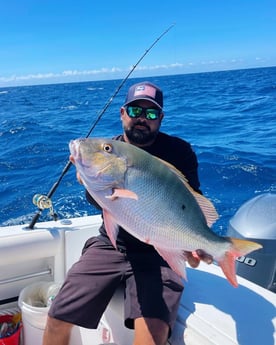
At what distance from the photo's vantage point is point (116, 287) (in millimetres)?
2406

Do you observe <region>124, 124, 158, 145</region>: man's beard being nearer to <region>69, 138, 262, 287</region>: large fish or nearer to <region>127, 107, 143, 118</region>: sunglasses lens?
<region>127, 107, 143, 118</region>: sunglasses lens

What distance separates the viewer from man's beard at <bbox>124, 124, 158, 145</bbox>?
2.53 meters

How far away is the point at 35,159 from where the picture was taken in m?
9.87

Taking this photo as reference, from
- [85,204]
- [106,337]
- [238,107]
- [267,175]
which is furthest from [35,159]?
[238,107]

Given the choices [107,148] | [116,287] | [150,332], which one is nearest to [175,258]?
[150,332]

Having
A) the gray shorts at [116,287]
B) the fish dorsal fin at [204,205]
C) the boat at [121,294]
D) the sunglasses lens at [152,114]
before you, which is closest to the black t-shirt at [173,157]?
the gray shorts at [116,287]

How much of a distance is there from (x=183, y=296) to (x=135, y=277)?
0.34 m

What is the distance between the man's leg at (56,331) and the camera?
2.32 m

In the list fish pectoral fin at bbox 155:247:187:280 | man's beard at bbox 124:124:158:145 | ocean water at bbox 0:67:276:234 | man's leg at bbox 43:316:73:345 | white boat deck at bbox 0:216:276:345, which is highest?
man's beard at bbox 124:124:158:145

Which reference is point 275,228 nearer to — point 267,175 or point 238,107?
point 267,175

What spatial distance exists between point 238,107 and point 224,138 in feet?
24.4

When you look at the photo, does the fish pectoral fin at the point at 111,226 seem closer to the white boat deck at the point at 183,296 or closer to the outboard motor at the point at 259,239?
the white boat deck at the point at 183,296

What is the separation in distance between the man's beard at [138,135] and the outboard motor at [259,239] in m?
1.02

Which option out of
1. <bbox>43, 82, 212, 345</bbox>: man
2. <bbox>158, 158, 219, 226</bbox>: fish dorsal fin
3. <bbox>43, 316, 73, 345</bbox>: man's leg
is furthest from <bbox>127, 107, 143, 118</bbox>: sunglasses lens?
<bbox>43, 316, 73, 345</bbox>: man's leg
